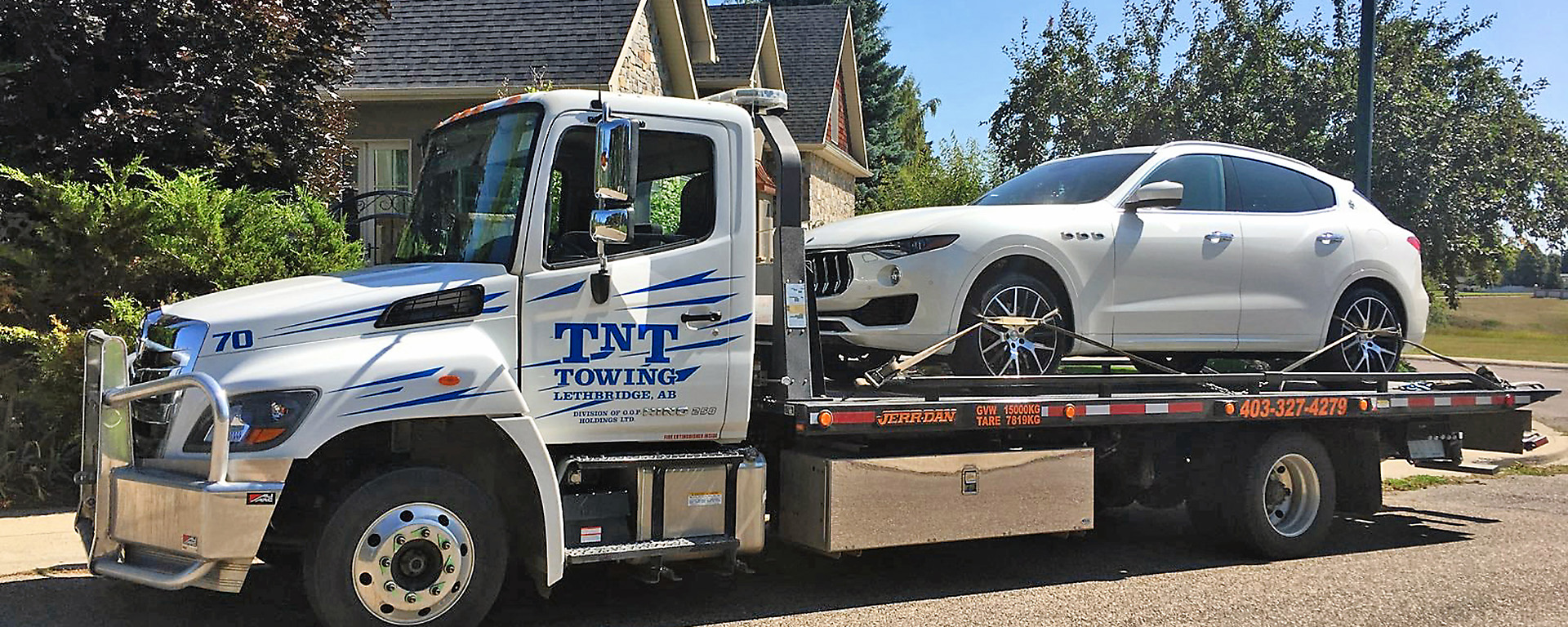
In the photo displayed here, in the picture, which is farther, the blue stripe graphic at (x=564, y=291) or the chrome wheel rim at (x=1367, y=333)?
the chrome wheel rim at (x=1367, y=333)

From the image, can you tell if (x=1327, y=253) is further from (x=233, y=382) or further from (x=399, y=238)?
(x=233, y=382)

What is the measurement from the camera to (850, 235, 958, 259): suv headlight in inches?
275

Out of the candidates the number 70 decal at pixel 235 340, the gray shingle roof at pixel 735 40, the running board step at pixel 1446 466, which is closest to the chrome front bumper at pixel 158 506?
the number 70 decal at pixel 235 340

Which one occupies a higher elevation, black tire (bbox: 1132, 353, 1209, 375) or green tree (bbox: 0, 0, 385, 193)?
green tree (bbox: 0, 0, 385, 193)

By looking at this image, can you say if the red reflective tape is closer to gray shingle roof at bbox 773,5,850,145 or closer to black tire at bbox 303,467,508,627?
black tire at bbox 303,467,508,627

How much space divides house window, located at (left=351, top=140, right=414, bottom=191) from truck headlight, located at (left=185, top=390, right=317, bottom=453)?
1229 cm

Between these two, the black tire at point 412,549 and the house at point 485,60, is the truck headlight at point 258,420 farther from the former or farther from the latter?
the house at point 485,60

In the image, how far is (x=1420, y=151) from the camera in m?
21.1

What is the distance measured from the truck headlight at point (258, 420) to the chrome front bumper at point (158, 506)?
0.40 feet

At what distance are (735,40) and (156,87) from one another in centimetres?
1712

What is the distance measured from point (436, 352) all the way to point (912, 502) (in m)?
2.53

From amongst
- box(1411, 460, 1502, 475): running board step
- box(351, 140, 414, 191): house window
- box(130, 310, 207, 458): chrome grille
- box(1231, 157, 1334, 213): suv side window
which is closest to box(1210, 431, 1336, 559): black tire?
box(1411, 460, 1502, 475): running board step

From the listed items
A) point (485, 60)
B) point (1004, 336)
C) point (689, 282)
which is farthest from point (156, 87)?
point (485, 60)

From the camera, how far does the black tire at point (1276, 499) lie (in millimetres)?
7789
